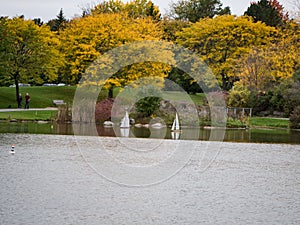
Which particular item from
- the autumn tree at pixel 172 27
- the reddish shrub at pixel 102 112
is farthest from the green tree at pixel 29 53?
the autumn tree at pixel 172 27

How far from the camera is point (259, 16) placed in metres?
74.9

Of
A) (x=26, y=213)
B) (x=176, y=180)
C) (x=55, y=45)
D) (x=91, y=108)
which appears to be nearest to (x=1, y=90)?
(x=55, y=45)

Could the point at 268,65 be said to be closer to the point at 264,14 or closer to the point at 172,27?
the point at 264,14

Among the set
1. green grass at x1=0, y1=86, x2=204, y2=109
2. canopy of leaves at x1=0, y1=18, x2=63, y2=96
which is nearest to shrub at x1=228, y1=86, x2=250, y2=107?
green grass at x1=0, y1=86, x2=204, y2=109

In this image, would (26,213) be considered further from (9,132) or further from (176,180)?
(9,132)

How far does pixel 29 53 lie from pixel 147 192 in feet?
141

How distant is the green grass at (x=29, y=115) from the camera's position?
153 ft

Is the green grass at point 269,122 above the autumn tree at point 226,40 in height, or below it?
below

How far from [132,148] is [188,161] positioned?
4950 millimetres

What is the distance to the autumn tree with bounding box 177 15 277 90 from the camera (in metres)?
63.7

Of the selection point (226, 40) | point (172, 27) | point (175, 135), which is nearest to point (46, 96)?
point (226, 40)

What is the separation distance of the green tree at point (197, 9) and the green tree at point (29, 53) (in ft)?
97.5

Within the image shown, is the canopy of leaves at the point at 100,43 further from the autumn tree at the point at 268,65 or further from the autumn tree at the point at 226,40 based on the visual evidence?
the autumn tree at the point at 226,40

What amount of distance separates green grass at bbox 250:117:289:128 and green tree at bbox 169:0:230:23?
34.1 meters
